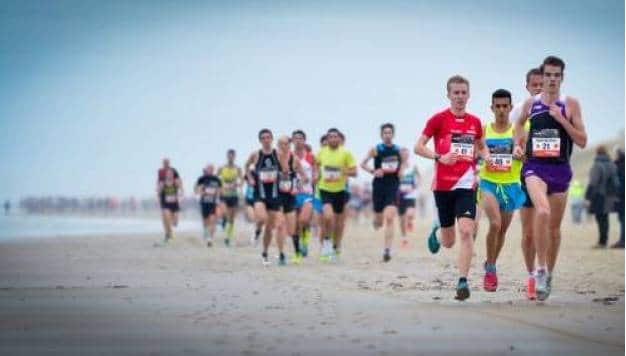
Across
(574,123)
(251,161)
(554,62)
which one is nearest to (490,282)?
(574,123)

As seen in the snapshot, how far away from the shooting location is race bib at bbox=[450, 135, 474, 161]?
331 inches

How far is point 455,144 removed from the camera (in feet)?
27.7

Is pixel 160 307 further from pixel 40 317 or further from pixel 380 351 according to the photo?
pixel 380 351

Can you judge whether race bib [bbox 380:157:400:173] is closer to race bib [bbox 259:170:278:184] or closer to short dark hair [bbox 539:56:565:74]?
race bib [bbox 259:170:278:184]

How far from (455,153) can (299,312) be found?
7.43 ft

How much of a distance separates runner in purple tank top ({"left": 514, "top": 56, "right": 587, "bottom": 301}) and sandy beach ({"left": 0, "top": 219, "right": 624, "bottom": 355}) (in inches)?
23.8

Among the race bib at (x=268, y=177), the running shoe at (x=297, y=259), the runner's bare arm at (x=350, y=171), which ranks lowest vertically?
the running shoe at (x=297, y=259)

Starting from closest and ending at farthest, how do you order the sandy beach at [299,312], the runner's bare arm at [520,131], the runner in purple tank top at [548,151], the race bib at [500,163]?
Result: the sandy beach at [299,312]
the runner in purple tank top at [548,151]
the runner's bare arm at [520,131]
the race bib at [500,163]

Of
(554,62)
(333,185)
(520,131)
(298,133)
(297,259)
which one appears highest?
(554,62)

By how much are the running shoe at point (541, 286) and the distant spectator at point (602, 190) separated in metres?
10.9

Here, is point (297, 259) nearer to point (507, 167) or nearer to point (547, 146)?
point (507, 167)

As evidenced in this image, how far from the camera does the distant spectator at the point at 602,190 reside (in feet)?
60.0

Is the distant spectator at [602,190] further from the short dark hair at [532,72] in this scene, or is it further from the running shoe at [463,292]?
the running shoe at [463,292]

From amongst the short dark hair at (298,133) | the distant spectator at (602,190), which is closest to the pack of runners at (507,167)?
the short dark hair at (298,133)
